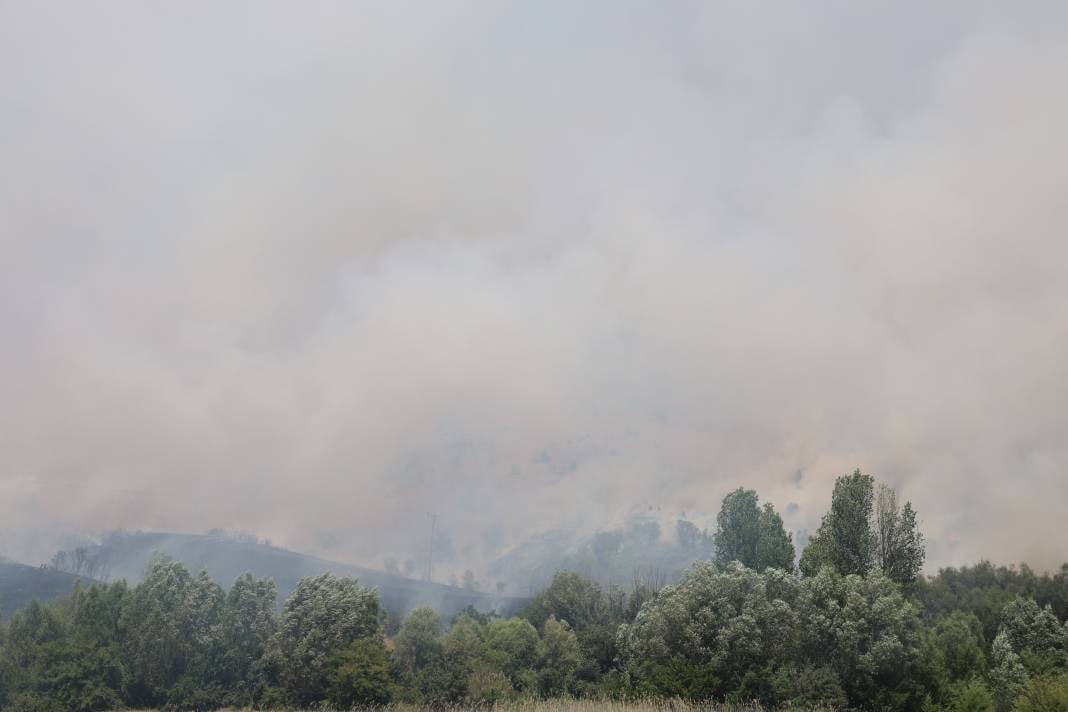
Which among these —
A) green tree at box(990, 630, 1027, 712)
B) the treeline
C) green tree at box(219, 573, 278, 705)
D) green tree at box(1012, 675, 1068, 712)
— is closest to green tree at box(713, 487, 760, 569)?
the treeline

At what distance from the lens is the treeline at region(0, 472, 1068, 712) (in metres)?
66.9

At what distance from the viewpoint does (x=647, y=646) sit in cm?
7750

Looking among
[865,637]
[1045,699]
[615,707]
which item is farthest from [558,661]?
[1045,699]

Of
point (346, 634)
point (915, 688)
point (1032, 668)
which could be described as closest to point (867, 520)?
point (1032, 668)

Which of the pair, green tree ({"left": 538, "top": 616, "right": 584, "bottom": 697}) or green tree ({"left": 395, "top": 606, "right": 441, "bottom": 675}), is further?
green tree ({"left": 395, "top": 606, "right": 441, "bottom": 675})

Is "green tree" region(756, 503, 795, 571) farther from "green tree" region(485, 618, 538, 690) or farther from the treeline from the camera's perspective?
"green tree" region(485, 618, 538, 690)

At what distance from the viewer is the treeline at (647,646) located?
220ft

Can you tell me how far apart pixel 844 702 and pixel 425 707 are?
3694 centimetres

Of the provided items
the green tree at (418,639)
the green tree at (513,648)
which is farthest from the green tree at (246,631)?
the green tree at (418,639)

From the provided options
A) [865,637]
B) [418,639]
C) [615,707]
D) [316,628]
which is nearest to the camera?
[615,707]

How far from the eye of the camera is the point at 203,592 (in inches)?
3642

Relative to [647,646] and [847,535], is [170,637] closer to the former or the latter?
[647,646]

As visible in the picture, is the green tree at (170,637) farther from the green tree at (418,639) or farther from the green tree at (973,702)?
the green tree at (973,702)

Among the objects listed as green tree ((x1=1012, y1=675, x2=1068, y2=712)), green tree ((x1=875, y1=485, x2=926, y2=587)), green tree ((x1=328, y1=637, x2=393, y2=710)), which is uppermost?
green tree ((x1=875, y1=485, x2=926, y2=587))
